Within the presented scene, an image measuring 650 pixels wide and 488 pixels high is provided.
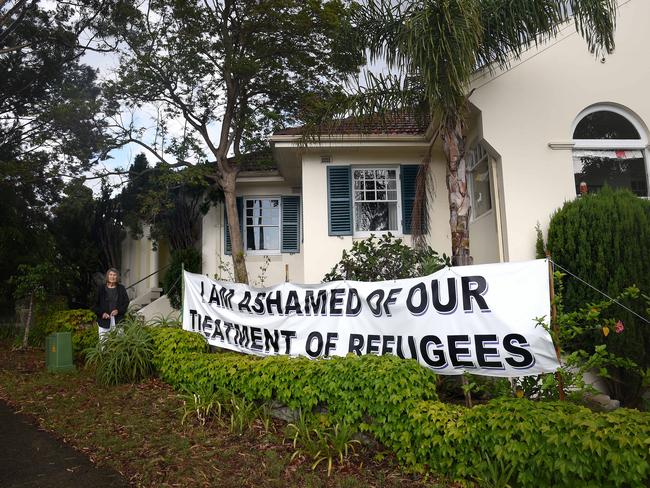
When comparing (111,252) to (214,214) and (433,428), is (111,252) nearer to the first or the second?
(214,214)

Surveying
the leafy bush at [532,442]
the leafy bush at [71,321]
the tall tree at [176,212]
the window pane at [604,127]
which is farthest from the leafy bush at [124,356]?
the window pane at [604,127]

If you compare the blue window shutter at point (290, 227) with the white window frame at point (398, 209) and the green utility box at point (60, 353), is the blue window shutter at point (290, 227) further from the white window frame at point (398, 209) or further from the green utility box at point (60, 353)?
the green utility box at point (60, 353)

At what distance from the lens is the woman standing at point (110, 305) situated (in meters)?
7.84

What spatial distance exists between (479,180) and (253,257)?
18.9ft

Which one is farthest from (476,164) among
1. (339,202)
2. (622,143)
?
(339,202)

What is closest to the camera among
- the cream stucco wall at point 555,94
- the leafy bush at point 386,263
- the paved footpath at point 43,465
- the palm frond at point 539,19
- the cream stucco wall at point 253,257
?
the paved footpath at point 43,465

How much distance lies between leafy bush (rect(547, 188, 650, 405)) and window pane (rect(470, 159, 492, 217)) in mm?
→ 2319

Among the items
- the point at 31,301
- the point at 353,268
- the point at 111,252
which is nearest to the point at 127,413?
the point at 353,268

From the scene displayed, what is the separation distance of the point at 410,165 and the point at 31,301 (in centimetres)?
851

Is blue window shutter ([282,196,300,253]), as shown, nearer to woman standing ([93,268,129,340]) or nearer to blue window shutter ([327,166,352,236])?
blue window shutter ([327,166,352,236])

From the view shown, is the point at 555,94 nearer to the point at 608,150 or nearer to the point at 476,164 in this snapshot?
the point at 608,150

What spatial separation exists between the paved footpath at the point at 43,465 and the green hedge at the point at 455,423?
5.65ft

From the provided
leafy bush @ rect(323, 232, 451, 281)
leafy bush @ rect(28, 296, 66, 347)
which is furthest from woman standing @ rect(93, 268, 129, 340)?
leafy bush @ rect(323, 232, 451, 281)

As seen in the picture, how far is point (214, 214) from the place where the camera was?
12617 millimetres
